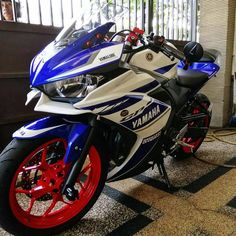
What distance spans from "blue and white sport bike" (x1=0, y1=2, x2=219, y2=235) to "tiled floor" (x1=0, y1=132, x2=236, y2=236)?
6.2 inches

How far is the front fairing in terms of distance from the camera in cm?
104

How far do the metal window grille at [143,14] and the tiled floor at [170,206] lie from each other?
103cm

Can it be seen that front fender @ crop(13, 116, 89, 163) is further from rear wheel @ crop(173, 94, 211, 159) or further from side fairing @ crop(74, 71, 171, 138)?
rear wheel @ crop(173, 94, 211, 159)

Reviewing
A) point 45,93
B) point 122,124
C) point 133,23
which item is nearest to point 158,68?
point 122,124

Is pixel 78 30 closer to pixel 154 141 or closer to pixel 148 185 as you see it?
pixel 154 141

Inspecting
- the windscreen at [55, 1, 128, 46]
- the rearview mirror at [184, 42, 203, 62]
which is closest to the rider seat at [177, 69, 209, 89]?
the rearview mirror at [184, 42, 203, 62]

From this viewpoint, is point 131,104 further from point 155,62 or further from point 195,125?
point 195,125

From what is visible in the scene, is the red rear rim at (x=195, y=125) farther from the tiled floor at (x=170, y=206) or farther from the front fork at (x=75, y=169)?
the front fork at (x=75, y=169)

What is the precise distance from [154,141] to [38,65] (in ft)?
2.26

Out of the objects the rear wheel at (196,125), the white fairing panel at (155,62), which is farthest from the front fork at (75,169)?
the rear wheel at (196,125)

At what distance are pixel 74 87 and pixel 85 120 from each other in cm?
15

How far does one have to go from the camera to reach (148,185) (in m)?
1.67

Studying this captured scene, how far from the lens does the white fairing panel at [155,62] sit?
49.8 inches

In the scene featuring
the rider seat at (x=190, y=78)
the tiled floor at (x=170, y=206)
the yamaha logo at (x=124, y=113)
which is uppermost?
the rider seat at (x=190, y=78)
